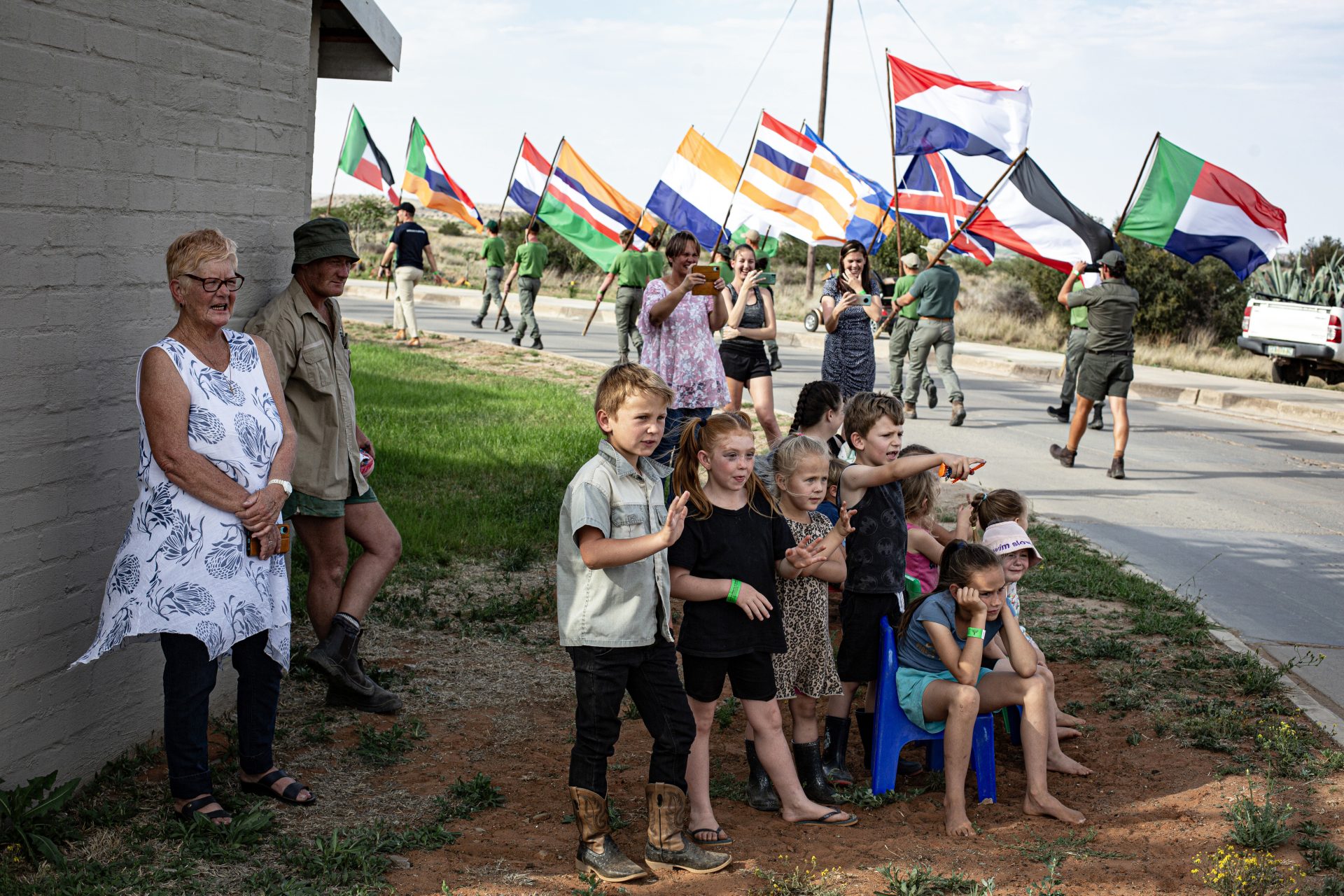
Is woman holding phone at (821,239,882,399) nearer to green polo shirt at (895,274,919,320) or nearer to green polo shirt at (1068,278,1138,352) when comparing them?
green polo shirt at (1068,278,1138,352)

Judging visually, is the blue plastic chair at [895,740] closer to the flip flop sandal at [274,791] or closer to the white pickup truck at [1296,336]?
the flip flop sandal at [274,791]

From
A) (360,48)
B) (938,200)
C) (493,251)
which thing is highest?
(938,200)

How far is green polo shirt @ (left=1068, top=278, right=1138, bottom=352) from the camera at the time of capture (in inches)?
437

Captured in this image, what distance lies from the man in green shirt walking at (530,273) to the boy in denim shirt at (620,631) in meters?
14.9

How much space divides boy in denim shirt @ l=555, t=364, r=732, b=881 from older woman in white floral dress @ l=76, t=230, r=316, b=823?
39.3 inches

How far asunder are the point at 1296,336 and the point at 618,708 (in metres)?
18.8

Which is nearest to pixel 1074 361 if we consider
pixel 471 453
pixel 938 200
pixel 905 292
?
pixel 905 292

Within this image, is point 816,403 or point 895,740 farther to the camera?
point 816,403

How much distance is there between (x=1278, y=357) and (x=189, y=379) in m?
19.9

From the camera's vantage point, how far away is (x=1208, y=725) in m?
4.90

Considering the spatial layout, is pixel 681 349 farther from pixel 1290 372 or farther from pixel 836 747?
pixel 1290 372

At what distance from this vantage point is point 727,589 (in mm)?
3830

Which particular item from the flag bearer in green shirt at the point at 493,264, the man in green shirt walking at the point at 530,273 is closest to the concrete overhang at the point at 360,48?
the man in green shirt walking at the point at 530,273

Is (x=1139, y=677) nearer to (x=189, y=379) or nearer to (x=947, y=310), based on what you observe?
(x=189, y=379)
